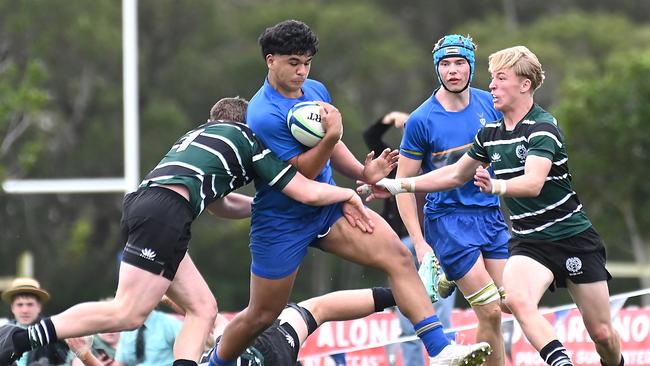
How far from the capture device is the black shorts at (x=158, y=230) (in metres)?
8.49

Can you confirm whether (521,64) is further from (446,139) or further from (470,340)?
(470,340)

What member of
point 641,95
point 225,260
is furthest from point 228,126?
point 225,260

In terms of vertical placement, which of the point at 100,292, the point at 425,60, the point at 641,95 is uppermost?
the point at 425,60

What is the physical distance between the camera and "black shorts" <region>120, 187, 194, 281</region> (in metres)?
8.49

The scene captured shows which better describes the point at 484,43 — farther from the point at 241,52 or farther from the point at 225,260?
the point at 225,260

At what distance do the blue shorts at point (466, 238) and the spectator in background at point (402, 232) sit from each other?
1.33 m


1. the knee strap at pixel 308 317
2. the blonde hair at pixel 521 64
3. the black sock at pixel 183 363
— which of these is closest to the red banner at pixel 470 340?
the knee strap at pixel 308 317

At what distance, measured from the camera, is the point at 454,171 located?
30.3 feet

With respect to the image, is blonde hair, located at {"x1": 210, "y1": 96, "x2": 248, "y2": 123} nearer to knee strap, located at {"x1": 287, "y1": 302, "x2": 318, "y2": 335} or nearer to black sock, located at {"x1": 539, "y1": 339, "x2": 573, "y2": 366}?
knee strap, located at {"x1": 287, "y1": 302, "x2": 318, "y2": 335}

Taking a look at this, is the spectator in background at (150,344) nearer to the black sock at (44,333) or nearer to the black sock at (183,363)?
the black sock at (183,363)

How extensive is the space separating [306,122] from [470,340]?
3485 mm

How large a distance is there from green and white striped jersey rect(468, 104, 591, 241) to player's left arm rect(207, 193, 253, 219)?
1.77m

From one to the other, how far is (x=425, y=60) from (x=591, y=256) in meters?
33.2

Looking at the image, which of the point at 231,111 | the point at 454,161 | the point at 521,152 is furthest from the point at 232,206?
the point at 521,152
